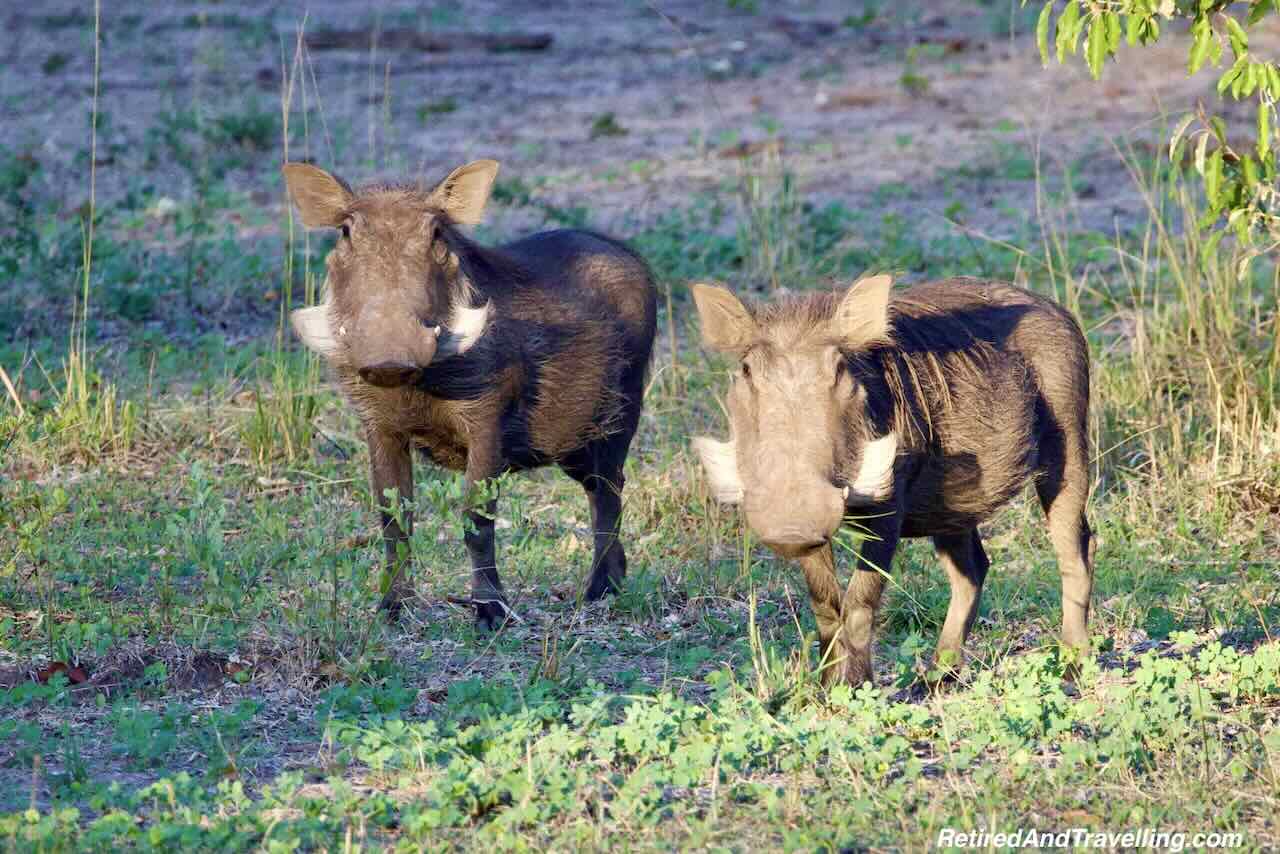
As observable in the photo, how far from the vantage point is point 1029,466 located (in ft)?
13.6

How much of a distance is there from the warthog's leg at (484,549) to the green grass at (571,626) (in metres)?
0.11

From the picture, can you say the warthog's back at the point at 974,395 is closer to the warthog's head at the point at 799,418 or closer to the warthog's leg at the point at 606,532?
the warthog's head at the point at 799,418

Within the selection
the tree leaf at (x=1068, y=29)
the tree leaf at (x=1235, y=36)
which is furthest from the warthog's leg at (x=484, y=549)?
the tree leaf at (x=1235, y=36)

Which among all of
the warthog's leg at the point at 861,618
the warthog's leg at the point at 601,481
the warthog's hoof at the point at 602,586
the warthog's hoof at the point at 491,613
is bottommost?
the warthog's hoof at the point at 602,586

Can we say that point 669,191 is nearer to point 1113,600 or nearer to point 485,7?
point 1113,600

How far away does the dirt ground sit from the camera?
29.9 feet

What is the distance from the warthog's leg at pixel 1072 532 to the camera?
4.29 m

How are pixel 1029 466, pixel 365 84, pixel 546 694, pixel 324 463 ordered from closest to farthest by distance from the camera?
1. pixel 546 694
2. pixel 1029 466
3. pixel 324 463
4. pixel 365 84

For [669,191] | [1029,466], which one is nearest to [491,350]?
[1029,466]

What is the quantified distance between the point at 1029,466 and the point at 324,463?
2505 millimetres

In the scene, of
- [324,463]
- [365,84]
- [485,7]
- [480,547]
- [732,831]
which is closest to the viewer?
[732,831]

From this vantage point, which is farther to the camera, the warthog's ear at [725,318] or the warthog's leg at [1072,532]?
the warthog's leg at [1072,532]

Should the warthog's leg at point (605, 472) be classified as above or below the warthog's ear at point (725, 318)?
below

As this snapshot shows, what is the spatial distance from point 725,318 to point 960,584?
45.2 inches
